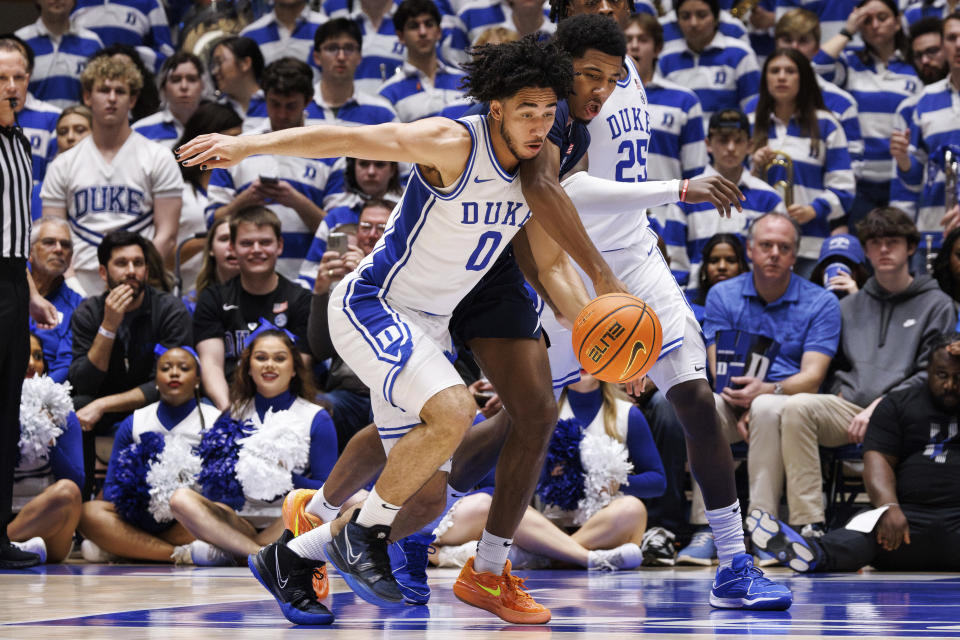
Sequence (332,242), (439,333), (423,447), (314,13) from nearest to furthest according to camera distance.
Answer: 1. (423,447)
2. (439,333)
3. (332,242)
4. (314,13)

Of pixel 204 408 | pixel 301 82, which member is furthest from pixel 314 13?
pixel 204 408

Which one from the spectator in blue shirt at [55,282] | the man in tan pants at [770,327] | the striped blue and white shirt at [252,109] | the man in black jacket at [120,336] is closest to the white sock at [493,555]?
the man in tan pants at [770,327]

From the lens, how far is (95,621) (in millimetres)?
3975

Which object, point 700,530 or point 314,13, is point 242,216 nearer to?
point 700,530

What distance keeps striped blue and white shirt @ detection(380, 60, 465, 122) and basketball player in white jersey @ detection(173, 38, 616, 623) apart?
5528 mm

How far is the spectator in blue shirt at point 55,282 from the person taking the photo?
768 cm

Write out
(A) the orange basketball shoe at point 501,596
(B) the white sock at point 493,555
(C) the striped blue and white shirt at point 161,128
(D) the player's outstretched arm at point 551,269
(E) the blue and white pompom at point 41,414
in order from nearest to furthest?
1. (A) the orange basketball shoe at point 501,596
2. (D) the player's outstretched arm at point 551,269
3. (B) the white sock at point 493,555
4. (E) the blue and white pompom at point 41,414
5. (C) the striped blue and white shirt at point 161,128

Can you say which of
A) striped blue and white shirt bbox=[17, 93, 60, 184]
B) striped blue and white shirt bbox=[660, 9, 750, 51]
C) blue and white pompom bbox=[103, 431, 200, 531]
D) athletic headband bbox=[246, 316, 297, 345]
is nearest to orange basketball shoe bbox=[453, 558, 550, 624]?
blue and white pompom bbox=[103, 431, 200, 531]

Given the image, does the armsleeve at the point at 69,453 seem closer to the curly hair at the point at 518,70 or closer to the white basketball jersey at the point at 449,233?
the white basketball jersey at the point at 449,233

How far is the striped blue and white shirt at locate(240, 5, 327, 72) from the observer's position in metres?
10.9

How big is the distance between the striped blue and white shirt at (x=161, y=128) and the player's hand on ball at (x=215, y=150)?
5977mm

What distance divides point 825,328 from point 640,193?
3.26 m

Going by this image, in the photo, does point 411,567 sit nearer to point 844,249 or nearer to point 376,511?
point 376,511

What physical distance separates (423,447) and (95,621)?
3.83 feet
